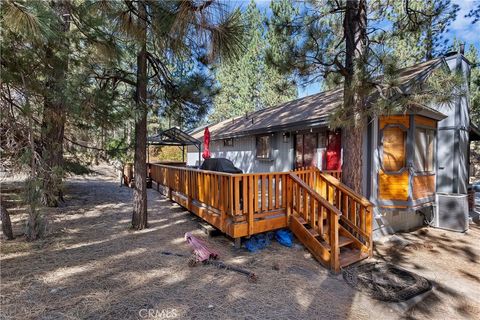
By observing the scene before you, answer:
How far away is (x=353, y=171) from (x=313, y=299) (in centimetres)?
289

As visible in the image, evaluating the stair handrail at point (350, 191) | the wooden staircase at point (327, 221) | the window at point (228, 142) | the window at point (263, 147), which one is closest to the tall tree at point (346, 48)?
the stair handrail at point (350, 191)

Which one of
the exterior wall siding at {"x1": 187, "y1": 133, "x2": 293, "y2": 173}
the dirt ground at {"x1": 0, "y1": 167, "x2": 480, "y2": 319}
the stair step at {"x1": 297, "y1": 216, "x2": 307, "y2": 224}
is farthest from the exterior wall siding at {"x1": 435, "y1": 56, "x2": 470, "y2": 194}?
the stair step at {"x1": 297, "y1": 216, "x2": 307, "y2": 224}

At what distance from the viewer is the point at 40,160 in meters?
4.46

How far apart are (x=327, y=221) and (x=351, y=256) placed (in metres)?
0.73

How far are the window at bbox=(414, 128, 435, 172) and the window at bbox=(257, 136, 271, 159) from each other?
4.58 metres

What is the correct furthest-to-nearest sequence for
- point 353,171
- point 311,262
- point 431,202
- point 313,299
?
1. point 431,202
2. point 353,171
3. point 311,262
4. point 313,299

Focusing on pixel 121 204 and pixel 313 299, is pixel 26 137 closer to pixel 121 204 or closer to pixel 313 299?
pixel 121 204

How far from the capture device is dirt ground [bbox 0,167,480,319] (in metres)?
2.98

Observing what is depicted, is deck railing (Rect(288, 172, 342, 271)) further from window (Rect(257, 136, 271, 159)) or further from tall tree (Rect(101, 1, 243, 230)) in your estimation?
window (Rect(257, 136, 271, 159))

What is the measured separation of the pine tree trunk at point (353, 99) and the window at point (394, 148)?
161 cm

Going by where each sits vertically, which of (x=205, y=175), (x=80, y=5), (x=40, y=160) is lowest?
(x=205, y=175)

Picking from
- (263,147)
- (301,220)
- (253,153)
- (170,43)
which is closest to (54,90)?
(170,43)

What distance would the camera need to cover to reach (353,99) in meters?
5.03

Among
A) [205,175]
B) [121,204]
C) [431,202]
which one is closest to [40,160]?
[205,175]
